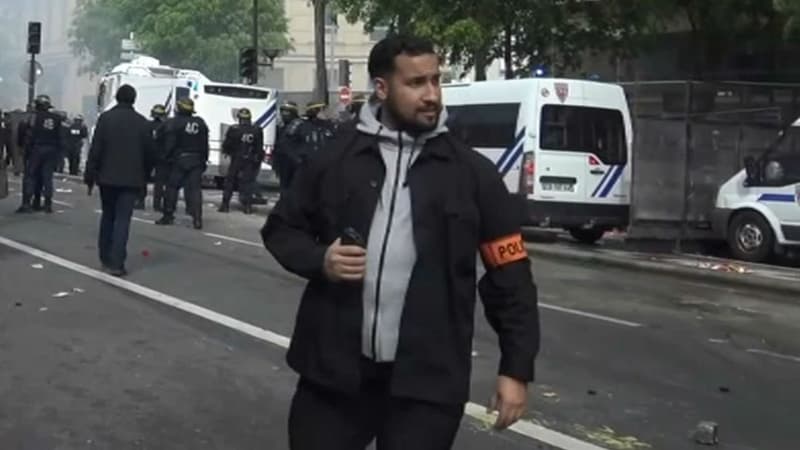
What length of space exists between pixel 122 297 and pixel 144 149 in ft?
5.92

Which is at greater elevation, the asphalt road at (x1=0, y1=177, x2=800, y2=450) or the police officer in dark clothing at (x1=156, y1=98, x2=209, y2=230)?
the police officer in dark clothing at (x1=156, y1=98, x2=209, y2=230)

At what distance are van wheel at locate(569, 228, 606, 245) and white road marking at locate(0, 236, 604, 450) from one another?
25.7ft

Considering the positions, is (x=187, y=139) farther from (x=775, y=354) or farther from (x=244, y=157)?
(x=775, y=354)

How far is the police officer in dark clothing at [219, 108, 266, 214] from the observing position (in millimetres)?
21516

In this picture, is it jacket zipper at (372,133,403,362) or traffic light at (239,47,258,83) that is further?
traffic light at (239,47,258,83)

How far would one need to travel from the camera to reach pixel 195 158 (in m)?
18.0

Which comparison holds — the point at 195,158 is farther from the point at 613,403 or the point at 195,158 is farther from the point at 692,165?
the point at 613,403

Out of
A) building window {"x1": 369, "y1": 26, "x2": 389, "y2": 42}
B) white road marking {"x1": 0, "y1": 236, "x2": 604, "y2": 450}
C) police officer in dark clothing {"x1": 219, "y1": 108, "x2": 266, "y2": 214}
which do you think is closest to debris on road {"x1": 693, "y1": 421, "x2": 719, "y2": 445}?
white road marking {"x1": 0, "y1": 236, "x2": 604, "y2": 450}

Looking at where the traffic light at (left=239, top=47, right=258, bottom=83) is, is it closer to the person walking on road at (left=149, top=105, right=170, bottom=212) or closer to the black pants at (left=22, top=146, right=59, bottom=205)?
the person walking on road at (left=149, top=105, right=170, bottom=212)

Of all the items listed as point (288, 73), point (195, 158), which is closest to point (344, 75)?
point (195, 158)

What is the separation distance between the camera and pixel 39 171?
18.8m

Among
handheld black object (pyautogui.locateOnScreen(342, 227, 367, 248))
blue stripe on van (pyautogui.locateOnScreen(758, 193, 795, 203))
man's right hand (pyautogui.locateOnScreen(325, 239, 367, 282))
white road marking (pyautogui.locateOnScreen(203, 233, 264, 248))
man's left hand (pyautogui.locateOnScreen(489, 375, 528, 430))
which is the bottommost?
white road marking (pyautogui.locateOnScreen(203, 233, 264, 248))

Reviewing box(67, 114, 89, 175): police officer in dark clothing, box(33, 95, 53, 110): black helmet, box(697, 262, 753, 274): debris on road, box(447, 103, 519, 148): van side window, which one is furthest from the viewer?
box(67, 114, 89, 175): police officer in dark clothing

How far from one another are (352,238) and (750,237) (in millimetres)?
13583
